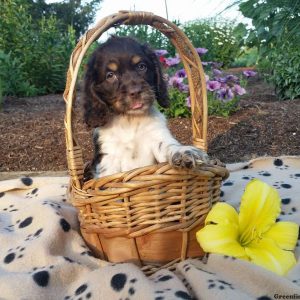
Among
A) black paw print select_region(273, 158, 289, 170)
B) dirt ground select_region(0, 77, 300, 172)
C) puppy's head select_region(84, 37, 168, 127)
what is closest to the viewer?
puppy's head select_region(84, 37, 168, 127)

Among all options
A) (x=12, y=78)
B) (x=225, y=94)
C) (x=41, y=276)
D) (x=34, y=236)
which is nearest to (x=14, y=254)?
(x=34, y=236)

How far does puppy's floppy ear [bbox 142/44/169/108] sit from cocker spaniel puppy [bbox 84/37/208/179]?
0.05 metres

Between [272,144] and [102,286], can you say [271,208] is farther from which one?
[272,144]

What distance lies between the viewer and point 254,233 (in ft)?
7.52

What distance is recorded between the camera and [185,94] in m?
5.46

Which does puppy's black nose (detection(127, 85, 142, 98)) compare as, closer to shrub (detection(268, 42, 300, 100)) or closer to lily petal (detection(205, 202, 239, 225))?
lily petal (detection(205, 202, 239, 225))

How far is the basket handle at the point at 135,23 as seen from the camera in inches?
90.2

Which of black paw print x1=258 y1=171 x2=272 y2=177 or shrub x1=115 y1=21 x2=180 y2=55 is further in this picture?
shrub x1=115 y1=21 x2=180 y2=55

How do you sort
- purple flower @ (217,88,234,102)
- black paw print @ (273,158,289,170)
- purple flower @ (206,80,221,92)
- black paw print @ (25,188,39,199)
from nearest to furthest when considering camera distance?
black paw print @ (25,188,39,199) < black paw print @ (273,158,289,170) < purple flower @ (206,80,221,92) < purple flower @ (217,88,234,102)

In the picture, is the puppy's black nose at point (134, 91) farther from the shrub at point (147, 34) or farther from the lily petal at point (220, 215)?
the shrub at point (147, 34)

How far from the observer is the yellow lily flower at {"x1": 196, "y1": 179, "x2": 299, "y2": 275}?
6.99 feet

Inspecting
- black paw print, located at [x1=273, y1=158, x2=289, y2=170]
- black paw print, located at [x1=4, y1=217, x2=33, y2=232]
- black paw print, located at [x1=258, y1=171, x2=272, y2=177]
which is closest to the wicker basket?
black paw print, located at [x1=4, y1=217, x2=33, y2=232]

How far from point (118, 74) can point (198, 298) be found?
144 centimetres

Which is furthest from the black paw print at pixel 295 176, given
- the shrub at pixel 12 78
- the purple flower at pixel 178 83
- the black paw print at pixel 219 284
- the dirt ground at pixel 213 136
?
the shrub at pixel 12 78
